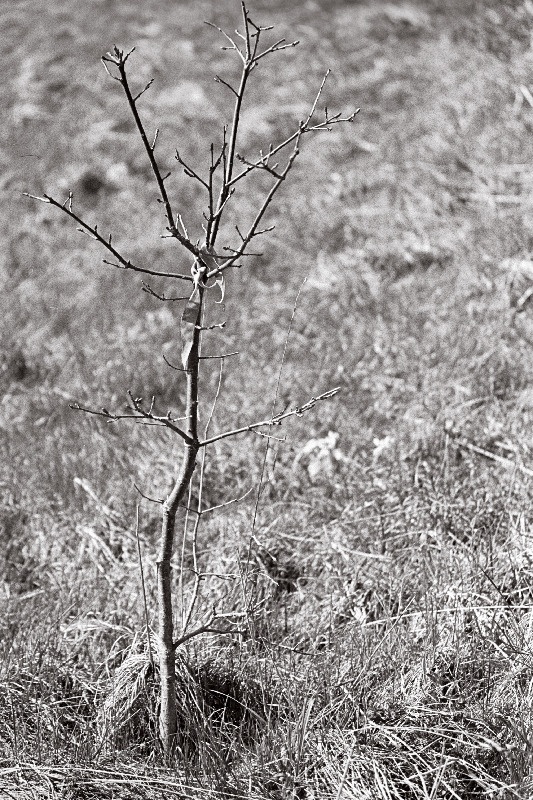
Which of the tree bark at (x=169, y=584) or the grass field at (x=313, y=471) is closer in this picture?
the tree bark at (x=169, y=584)

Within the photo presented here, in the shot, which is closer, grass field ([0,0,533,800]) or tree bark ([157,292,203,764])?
tree bark ([157,292,203,764])

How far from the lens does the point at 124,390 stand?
4371mm

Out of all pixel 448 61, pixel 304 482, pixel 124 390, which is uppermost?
pixel 448 61

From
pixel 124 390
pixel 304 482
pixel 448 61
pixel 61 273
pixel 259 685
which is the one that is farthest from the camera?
pixel 448 61

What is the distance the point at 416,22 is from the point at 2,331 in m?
7.60

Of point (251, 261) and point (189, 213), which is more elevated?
point (189, 213)

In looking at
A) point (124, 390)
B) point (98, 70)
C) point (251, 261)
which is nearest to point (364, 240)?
point (251, 261)

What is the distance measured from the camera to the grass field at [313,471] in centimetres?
215

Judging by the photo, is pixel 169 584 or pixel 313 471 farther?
pixel 313 471

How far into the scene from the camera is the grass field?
2.15 metres

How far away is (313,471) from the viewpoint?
127 inches

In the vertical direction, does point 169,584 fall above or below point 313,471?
below

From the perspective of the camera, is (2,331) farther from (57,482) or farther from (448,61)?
(448,61)

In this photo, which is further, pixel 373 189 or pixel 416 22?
pixel 416 22
